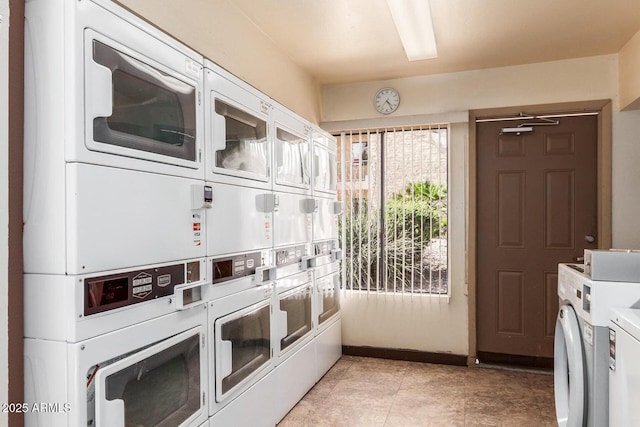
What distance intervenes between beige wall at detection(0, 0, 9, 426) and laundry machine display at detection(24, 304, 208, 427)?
6 cm

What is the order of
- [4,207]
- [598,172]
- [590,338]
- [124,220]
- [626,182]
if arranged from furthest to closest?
[598,172], [626,182], [590,338], [124,220], [4,207]

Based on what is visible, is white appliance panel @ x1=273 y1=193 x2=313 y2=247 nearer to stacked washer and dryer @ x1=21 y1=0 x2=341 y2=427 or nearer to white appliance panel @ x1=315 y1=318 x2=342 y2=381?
stacked washer and dryer @ x1=21 y1=0 x2=341 y2=427

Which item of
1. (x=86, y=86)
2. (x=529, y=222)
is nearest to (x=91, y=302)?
(x=86, y=86)

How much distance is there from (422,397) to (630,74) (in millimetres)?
2837

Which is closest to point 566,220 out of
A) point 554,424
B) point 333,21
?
point 554,424

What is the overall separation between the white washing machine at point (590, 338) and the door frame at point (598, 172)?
1491mm

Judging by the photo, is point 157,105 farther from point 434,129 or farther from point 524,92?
point 524,92

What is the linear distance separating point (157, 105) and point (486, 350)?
3475mm

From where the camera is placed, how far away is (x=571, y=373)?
2.08 meters

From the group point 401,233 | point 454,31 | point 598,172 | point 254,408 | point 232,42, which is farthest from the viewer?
point 401,233

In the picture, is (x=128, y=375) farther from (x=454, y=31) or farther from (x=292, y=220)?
(x=454, y=31)

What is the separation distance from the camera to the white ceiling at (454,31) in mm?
2621

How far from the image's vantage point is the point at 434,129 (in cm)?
385

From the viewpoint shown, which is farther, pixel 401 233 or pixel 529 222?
pixel 401 233
